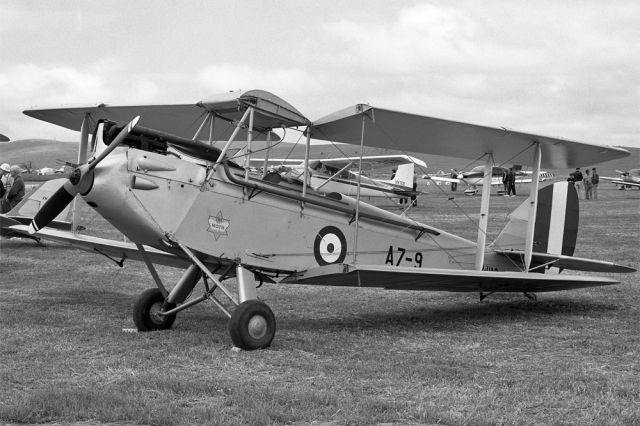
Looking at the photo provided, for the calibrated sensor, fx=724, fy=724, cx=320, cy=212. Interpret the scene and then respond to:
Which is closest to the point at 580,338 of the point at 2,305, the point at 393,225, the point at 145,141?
the point at 393,225

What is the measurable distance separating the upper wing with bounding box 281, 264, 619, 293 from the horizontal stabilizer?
28 centimetres

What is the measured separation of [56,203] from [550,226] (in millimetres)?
6751

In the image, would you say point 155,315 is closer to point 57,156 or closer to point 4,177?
point 4,177

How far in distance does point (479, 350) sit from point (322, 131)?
3265 millimetres

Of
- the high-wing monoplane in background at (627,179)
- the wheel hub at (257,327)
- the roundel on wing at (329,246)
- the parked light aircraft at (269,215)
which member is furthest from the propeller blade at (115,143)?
the high-wing monoplane in background at (627,179)

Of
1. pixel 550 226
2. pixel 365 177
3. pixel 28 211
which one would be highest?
pixel 365 177

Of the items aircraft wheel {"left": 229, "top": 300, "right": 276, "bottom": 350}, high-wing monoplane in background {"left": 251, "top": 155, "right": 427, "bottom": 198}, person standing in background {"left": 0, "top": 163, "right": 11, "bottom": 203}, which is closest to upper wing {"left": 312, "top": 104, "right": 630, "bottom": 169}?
aircraft wheel {"left": 229, "top": 300, "right": 276, "bottom": 350}

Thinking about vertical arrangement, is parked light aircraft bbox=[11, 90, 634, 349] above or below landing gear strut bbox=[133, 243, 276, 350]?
above

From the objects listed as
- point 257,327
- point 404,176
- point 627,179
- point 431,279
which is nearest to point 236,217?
point 257,327

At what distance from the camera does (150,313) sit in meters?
7.76

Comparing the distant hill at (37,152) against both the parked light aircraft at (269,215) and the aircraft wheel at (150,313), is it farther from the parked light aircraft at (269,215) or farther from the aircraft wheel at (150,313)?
the aircraft wheel at (150,313)

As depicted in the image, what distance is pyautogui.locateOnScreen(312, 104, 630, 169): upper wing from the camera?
8297mm

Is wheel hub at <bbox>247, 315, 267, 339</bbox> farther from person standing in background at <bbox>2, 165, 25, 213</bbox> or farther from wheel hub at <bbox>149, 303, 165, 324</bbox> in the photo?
person standing in background at <bbox>2, 165, 25, 213</bbox>

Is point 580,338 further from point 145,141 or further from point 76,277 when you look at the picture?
point 76,277
